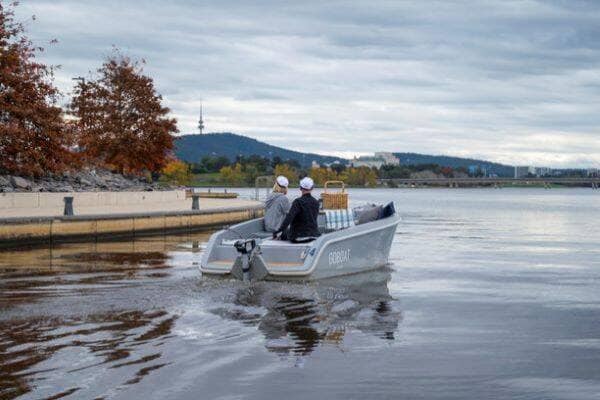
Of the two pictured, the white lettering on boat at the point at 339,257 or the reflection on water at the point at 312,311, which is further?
the white lettering on boat at the point at 339,257

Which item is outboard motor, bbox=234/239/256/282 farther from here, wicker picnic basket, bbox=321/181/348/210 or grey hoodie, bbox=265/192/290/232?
wicker picnic basket, bbox=321/181/348/210

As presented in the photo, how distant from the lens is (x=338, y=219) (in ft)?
59.6

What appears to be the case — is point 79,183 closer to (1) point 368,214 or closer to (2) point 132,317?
(1) point 368,214

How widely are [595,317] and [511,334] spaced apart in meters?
2.15

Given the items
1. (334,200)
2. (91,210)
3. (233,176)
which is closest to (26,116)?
(91,210)

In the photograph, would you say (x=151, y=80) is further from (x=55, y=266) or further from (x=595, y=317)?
(x=595, y=317)

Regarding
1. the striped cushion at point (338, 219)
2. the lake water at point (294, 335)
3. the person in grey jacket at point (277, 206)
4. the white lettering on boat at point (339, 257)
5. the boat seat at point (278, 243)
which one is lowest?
the lake water at point (294, 335)

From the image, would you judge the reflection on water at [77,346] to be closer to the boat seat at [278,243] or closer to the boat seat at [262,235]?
the boat seat at [278,243]

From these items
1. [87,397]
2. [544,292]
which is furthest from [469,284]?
[87,397]

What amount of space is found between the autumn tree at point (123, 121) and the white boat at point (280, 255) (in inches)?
1237

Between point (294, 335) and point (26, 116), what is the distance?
86.2ft

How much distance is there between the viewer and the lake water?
7.88 meters

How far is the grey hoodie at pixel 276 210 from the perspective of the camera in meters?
16.0

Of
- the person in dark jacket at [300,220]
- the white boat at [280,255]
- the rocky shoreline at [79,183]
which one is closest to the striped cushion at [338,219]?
the white boat at [280,255]
